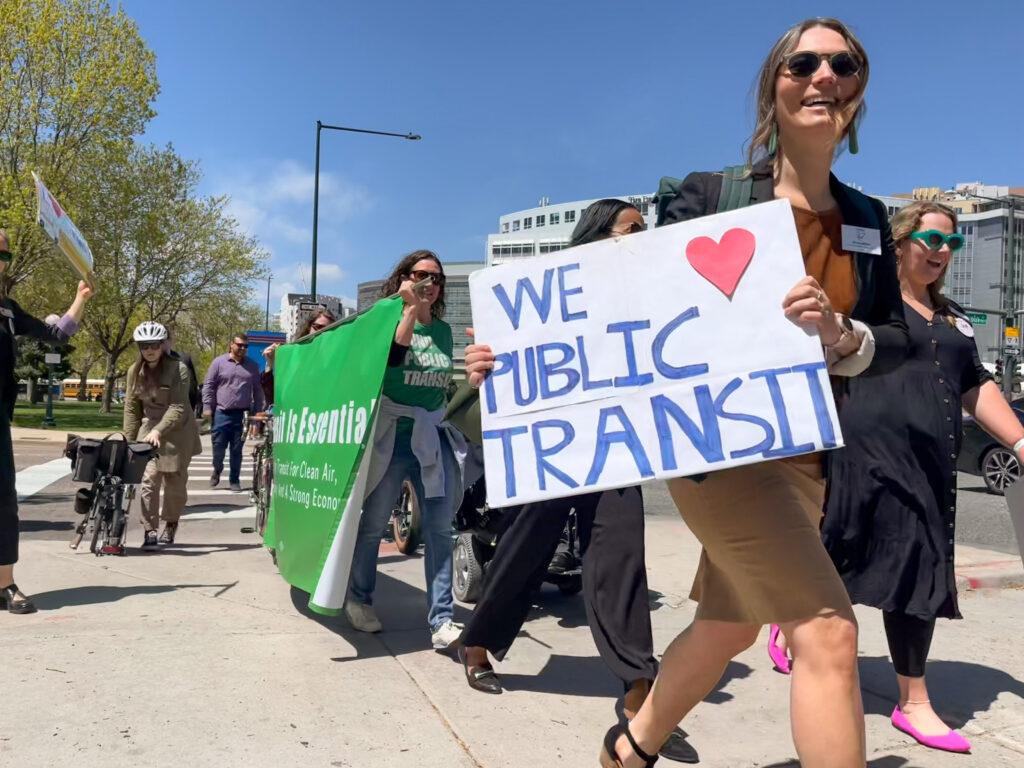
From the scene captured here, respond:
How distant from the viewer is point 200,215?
33938 millimetres

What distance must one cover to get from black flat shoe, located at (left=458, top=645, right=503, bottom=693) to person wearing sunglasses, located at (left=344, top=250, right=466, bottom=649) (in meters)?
0.48

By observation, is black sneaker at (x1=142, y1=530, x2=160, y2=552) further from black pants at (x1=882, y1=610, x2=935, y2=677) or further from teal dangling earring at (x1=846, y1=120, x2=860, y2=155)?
teal dangling earring at (x1=846, y1=120, x2=860, y2=155)

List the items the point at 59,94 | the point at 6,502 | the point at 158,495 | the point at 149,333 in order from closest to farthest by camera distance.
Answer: the point at 6,502 < the point at 149,333 < the point at 158,495 < the point at 59,94

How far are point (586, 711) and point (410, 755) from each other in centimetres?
81

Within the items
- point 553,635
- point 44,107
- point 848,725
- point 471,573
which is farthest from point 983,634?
point 44,107

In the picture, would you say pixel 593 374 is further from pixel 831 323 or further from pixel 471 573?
pixel 471 573

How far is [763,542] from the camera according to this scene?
195 centimetres

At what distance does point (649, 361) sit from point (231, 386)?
989 cm

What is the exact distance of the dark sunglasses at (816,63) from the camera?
6.80ft

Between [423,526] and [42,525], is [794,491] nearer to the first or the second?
[423,526]

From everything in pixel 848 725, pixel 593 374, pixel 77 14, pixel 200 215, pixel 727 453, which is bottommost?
pixel 848 725

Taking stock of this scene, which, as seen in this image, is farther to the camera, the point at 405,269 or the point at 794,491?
the point at 405,269

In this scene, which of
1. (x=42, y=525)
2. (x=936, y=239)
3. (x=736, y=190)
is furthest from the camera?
(x=42, y=525)

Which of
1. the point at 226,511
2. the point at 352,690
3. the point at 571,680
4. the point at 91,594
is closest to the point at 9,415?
the point at 91,594
